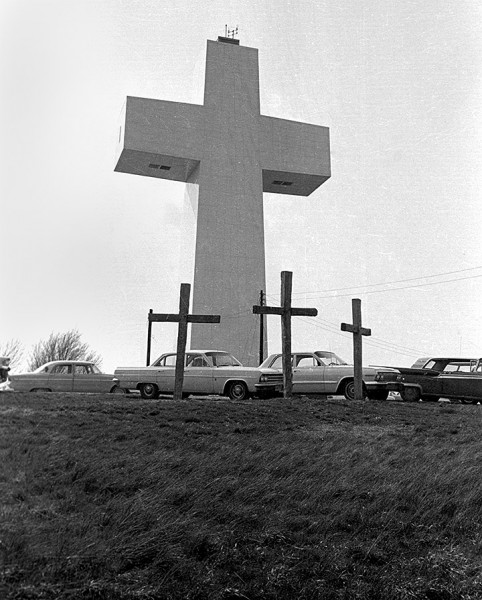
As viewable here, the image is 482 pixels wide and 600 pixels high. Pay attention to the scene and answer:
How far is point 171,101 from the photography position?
60.6 feet

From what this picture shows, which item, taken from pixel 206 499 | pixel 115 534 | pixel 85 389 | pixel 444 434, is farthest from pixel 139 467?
pixel 85 389

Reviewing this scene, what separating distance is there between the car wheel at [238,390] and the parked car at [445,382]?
155 inches

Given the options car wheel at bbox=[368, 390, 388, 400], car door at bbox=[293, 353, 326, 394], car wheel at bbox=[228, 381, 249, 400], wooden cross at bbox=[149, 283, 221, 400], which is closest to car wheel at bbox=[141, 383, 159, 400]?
car wheel at bbox=[228, 381, 249, 400]

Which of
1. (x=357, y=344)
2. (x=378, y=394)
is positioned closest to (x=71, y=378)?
(x=378, y=394)

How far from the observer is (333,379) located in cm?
1459

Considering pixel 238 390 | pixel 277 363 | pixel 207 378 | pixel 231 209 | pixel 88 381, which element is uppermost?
pixel 231 209

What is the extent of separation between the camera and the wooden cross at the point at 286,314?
1210cm

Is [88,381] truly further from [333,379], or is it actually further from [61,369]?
[333,379]

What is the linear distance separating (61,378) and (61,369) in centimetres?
46

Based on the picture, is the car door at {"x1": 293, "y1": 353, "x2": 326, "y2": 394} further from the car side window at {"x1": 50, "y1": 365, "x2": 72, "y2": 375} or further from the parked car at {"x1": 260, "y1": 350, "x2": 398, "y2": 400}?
the car side window at {"x1": 50, "y1": 365, "x2": 72, "y2": 375}

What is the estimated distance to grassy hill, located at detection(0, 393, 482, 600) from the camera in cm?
429

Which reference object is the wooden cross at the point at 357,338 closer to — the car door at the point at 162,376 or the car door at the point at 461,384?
the car door at the point at 162,376

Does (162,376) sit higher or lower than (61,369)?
lower

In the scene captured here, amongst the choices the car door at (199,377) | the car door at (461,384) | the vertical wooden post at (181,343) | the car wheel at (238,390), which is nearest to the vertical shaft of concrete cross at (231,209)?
the car door at (199,377)
